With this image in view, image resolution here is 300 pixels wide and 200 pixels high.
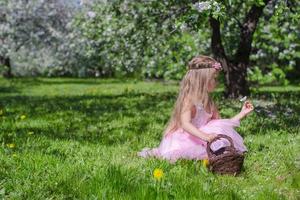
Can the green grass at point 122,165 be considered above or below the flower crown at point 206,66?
below

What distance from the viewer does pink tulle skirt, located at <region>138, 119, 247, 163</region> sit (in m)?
6.88

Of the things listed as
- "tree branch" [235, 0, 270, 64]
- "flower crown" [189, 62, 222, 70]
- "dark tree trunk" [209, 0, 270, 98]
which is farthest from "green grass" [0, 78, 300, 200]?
"tree branch" [235, 0, 270, 64]

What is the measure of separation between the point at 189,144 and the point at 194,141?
86 mm

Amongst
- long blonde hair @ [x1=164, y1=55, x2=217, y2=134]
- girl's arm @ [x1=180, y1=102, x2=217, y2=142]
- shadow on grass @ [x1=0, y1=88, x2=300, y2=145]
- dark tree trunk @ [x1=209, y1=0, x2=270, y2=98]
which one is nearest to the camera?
girl's arm @ [x1=180, y1=102, x2=217, y2=142]

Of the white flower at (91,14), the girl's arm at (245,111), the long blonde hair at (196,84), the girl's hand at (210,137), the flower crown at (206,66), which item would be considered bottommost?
the girl's hand at (210,137)

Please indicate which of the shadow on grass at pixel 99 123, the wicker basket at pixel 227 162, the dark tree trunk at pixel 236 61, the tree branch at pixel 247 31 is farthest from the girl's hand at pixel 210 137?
the tree branch at pixel 247 31

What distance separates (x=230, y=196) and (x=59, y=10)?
41861 millimetres

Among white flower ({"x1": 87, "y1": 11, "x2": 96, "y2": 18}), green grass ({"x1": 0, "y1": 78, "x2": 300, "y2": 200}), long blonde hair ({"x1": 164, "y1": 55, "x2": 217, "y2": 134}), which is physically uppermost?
white flower ({"x1": 87, "y1": 11, "x2": 96, "y2": 18})

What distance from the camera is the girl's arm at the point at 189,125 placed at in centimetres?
667

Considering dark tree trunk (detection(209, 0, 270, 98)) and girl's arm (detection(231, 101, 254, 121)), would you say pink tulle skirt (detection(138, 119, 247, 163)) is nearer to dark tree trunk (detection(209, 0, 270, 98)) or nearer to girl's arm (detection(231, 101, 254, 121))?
girl's arm (detection(231, 101, 254, 121))

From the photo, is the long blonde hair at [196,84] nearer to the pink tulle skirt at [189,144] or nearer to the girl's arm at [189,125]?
the girl's arm at [189,125]

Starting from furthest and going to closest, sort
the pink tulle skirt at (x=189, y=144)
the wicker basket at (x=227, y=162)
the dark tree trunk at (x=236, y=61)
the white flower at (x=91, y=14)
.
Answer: the white flower at (x=91, y=14), the dark tree trunk at (x=236, y=61), the pink tulle skirt at (x=189, y=144), the wicker basket at (x=227, y=162)

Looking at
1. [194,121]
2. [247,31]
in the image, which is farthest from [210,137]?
[247,31]

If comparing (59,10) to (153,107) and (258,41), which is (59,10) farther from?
(153,107)
